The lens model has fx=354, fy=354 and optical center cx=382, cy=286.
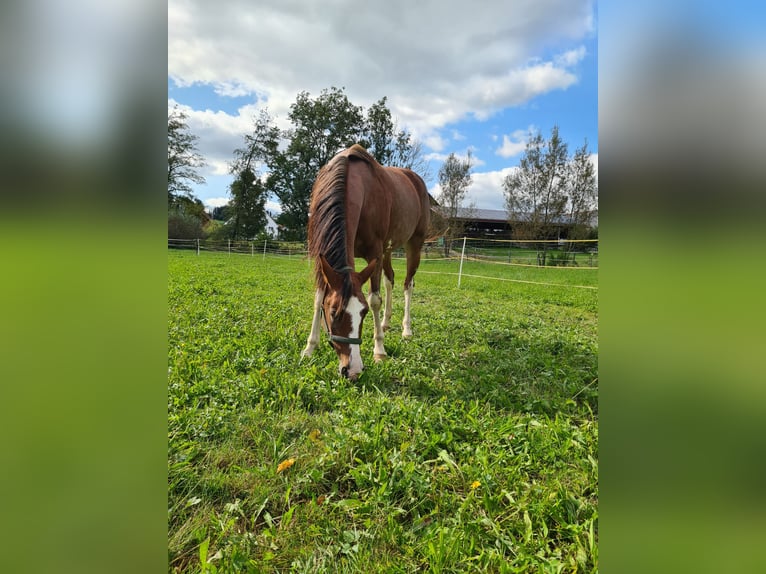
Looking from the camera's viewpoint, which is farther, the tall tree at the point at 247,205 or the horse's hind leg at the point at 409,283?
the tall tree at the point at 247,205

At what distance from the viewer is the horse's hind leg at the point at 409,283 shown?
191 inches

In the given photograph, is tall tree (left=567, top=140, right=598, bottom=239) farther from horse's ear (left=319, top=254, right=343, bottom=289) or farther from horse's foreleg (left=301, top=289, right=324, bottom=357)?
horse's foreleg (left=301, top=289, right=324, bottom=357)

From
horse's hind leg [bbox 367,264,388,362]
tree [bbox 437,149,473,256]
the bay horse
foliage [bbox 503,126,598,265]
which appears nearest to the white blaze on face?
the bay horse

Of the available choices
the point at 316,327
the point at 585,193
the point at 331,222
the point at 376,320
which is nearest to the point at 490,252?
the point at 585,193

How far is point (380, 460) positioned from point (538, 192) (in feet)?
67.0

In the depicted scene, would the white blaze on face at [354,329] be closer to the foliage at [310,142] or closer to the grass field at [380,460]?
the grass field at [380,460]

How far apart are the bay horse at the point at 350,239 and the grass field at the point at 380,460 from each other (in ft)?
Result: 1.20

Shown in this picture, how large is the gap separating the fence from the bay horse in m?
4.27

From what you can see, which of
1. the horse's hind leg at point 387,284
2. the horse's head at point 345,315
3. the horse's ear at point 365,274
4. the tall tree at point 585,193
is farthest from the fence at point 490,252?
the horse's head at point 345,315

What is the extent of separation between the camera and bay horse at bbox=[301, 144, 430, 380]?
9.67 feet
